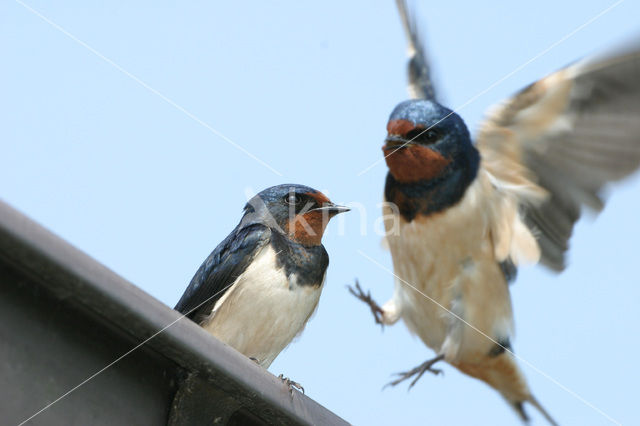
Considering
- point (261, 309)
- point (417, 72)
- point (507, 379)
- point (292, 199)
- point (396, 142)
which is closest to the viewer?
point (261, 309)

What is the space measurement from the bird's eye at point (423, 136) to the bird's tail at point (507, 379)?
697mm

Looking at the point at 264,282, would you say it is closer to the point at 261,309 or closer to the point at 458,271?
the point at 261,309

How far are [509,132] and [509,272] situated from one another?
1.35 feet

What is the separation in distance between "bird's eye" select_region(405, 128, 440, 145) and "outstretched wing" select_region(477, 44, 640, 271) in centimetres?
16

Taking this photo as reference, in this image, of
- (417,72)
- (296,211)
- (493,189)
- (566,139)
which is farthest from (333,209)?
(417,72)

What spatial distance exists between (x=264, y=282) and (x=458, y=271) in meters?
0.58

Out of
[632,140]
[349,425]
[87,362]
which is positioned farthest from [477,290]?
[87,362]

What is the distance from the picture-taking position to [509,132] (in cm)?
259

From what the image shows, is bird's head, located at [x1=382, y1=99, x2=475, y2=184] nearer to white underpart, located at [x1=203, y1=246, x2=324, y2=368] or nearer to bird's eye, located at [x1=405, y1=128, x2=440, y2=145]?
bird's eye, located at [x1=405, y1=128, x2=440, y2=145]

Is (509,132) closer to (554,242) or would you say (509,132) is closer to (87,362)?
(554,242)

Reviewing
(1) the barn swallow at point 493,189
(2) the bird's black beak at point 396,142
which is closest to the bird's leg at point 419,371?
(1) the barn swallow at point 493,189

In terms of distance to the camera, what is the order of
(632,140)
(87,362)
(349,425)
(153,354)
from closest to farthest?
(87,362) < (153,354) < (349,425) < (632,140)

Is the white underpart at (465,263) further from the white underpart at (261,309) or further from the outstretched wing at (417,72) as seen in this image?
the outstretched wing at (417,72)

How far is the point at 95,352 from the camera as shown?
53.4 inches
